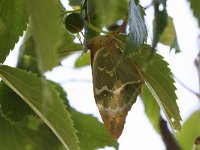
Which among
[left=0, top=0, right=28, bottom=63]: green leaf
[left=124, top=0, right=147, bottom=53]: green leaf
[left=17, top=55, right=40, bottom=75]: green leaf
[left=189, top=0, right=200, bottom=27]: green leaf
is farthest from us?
[left=17, top=55, right=40, bottom=75]: green leaf

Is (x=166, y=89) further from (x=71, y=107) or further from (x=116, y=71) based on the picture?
(x=71, y=107)

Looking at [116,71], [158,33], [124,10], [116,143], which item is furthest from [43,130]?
[158,33]

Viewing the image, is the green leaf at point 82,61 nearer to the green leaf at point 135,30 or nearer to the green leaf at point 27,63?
the green leaf at point 27,63

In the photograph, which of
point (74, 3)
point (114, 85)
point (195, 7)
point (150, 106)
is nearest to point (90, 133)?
point (150, 106)

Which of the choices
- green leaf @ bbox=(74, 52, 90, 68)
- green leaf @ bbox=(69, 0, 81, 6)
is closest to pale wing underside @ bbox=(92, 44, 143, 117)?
green leaf @ bbox=(69, 0, 81, 6)

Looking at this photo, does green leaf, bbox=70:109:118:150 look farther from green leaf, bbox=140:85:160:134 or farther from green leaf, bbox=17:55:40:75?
green leaf, bbox=17:55:40:75

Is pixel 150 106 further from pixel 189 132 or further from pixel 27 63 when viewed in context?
pixel 189 132
